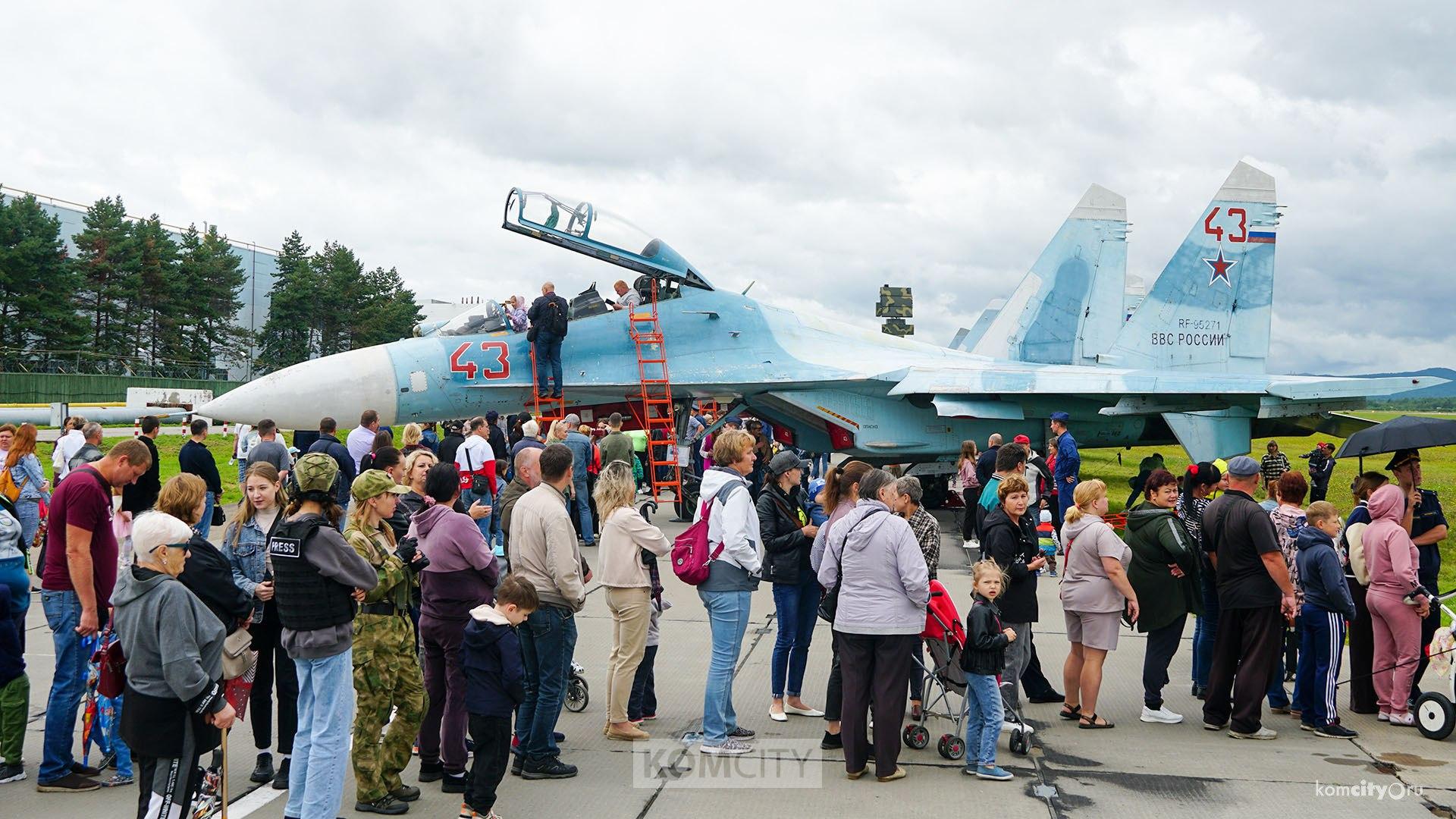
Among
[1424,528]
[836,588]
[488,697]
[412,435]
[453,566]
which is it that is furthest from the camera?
[412,435]

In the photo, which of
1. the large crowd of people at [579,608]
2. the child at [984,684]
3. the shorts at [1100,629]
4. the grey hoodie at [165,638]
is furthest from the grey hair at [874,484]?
the grey hoodie at [165,638]

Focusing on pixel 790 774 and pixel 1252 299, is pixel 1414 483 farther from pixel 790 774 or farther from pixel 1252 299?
pixel 1252 299

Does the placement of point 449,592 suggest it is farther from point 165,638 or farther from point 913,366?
point 913,366

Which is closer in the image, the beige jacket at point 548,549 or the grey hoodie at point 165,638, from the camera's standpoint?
the grey hoodie at point 165,638

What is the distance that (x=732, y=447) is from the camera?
5.30m

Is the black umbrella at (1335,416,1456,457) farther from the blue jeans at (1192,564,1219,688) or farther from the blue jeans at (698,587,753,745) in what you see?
the blue jeans at (698,587,753,745)

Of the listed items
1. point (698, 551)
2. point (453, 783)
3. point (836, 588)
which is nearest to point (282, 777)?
point (453, 783)

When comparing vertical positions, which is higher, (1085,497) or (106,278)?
(106,278)

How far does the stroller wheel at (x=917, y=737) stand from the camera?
5.31 metres

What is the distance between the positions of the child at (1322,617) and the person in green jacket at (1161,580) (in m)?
0.61

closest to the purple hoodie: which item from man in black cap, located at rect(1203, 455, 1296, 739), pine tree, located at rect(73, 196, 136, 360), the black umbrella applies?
man in black cap, located at rect(1203, 455, 1296, 739)

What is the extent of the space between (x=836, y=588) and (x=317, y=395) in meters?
9.64

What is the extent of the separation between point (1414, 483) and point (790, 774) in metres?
4.46

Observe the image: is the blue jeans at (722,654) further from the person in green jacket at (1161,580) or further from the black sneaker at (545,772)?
the person in green jacket at (1161,580)
